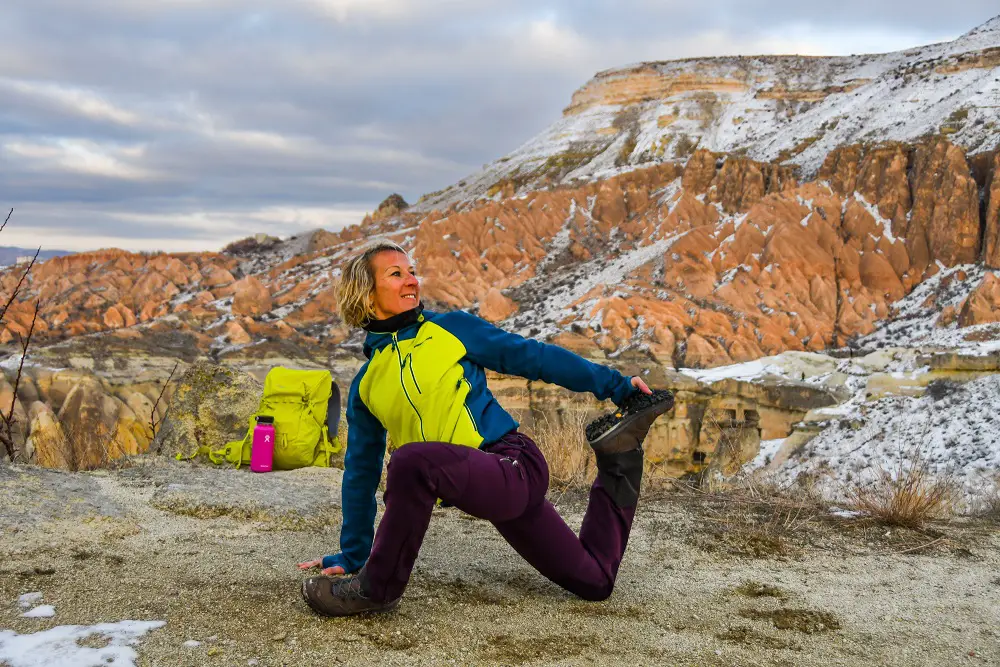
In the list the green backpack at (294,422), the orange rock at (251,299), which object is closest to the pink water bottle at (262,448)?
the green backpack at (294,422)

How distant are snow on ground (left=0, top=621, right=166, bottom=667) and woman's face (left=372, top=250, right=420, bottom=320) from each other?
1178 millimetres

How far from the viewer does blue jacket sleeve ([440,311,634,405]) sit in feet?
8.76

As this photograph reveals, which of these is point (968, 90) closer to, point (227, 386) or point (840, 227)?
point (840, 227)

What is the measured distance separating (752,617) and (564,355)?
3.57ft

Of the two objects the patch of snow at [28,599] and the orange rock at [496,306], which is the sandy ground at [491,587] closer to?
the patch of snow at [28,599]

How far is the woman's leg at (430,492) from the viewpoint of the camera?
7.66ft

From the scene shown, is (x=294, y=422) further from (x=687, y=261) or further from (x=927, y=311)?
(x=687, y=261)

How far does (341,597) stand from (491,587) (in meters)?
0.68

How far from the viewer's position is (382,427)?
2.83 meters

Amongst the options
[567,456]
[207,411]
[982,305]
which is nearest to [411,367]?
[567,456]

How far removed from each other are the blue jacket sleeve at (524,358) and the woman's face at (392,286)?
142mm

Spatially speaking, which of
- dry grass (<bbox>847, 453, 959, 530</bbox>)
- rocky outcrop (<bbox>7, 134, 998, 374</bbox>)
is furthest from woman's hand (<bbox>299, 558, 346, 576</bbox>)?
rocky outcrop (<bbox>7, 134, 998, 374</bbox>)

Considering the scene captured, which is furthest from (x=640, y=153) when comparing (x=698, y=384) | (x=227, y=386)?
(x=227, y=386)

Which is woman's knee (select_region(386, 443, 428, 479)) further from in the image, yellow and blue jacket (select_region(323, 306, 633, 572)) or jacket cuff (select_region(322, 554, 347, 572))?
jacket cuff (select_region(322, 554, 347, 572))
